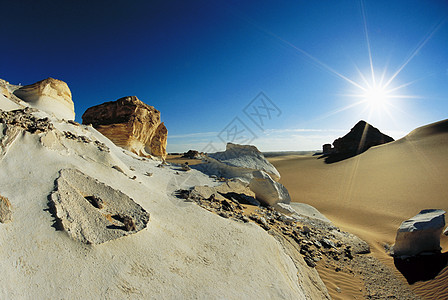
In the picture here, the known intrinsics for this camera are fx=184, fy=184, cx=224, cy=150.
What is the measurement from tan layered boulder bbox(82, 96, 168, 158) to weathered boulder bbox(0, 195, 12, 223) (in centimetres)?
1310

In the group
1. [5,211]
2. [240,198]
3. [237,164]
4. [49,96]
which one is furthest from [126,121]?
[5,211]

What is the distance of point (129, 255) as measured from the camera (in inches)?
87.4

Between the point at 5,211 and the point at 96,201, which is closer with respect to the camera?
the point at 5,211

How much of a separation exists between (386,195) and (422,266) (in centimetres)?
947

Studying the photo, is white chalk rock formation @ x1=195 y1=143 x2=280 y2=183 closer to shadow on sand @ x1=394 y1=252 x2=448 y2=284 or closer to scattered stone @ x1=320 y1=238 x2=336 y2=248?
scattered stone @ x1=320 y1=238 x2=336 y2=248

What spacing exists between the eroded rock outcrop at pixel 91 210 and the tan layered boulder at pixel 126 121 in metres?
12.3

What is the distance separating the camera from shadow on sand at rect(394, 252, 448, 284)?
3828 millimetres

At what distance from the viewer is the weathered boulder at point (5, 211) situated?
6.78ft

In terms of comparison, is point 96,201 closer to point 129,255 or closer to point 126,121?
point 129,255

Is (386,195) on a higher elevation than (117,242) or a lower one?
higher

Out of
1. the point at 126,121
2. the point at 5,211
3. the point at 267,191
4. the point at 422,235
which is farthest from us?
the point at 126,121

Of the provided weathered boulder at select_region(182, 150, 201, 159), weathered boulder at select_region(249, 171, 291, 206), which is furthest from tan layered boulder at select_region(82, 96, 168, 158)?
weathered boulder at select_region(182, 150, 201, 159)

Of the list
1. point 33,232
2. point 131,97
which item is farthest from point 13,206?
point 131,97

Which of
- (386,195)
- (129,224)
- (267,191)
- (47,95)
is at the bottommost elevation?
(129,224)
